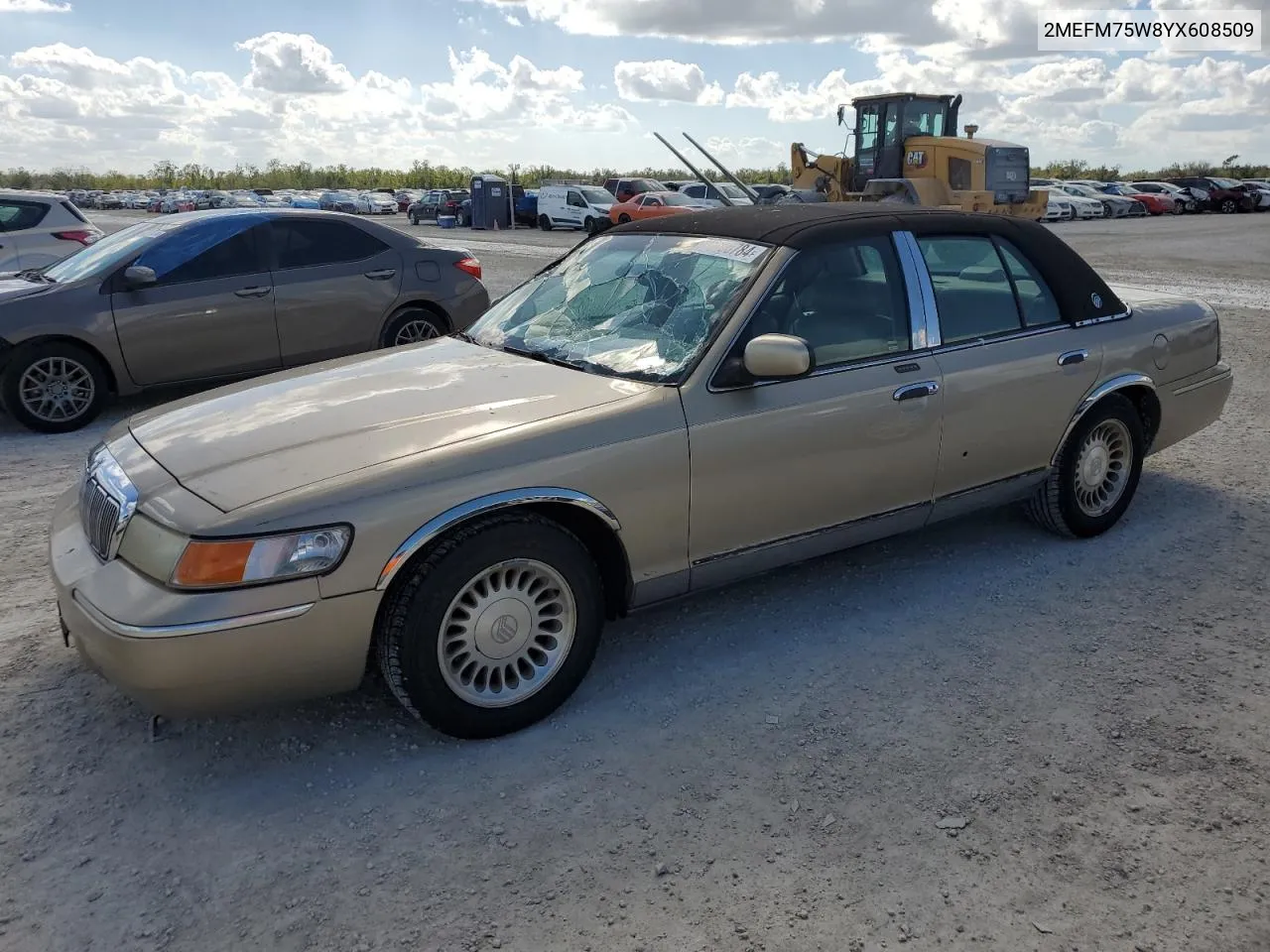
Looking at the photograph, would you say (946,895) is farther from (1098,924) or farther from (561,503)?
(561,503)

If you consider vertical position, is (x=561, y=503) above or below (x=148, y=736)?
above

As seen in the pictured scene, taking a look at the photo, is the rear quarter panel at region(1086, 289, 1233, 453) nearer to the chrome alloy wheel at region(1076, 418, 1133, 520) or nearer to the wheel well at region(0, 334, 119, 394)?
the chrome alloy wheel at region(1076, 418, 1133, 520)

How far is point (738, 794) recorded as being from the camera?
2967mm

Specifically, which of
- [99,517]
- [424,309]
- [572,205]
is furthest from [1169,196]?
[99,517]

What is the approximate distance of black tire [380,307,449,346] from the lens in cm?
813

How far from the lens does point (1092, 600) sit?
13.9 ft

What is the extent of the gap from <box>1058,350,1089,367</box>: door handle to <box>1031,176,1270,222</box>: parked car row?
40.4 metres

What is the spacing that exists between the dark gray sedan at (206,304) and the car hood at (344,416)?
12.0 ft

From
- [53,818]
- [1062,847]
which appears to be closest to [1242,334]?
[1062,847]

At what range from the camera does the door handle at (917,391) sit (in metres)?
3.92

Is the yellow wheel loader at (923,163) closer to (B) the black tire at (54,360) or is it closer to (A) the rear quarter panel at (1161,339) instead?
(A) the rear quarter panel at (1161,339)

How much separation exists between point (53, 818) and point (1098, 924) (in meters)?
2.83

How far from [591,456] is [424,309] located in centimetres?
550

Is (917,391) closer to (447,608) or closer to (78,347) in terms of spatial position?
(447,608)
